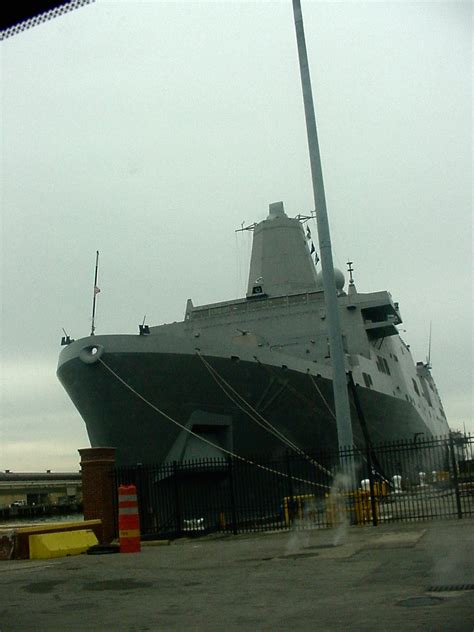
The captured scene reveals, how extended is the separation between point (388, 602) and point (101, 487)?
8814 mm

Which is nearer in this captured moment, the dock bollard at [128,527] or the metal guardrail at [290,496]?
the dock bollard at [128,527]

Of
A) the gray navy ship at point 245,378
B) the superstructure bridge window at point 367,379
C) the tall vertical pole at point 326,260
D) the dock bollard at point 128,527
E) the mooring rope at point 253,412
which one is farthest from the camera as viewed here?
the superstructure bridge window at point 367,379

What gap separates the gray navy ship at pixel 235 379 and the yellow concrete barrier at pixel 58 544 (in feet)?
28.9

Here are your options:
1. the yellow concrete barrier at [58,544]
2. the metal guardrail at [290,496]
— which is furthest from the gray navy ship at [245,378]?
the yellow concrete barrier at [58,544]

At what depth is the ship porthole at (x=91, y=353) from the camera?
21.6 metres

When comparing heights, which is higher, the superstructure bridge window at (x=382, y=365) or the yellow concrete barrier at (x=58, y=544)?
the superstructure bridge window at (x=382, y=365)

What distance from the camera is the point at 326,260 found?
1625 cm

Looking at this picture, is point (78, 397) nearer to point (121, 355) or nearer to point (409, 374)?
point (121, 355)

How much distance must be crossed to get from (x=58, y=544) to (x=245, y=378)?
11.4 meters

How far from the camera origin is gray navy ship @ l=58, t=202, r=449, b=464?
72.4ft

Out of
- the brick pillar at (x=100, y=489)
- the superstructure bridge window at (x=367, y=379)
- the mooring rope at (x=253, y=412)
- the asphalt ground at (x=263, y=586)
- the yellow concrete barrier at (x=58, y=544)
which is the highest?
the superstructure bridge window at (x=367, y=379)

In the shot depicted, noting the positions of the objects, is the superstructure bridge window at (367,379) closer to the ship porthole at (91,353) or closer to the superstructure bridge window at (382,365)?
the superstructure bridge window at (382,365)

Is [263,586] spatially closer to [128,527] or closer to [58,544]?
[128,527]

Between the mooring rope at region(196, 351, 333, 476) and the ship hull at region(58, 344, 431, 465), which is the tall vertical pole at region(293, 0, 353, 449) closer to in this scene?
the mooring rope at region(196, 351, 333, 476)
